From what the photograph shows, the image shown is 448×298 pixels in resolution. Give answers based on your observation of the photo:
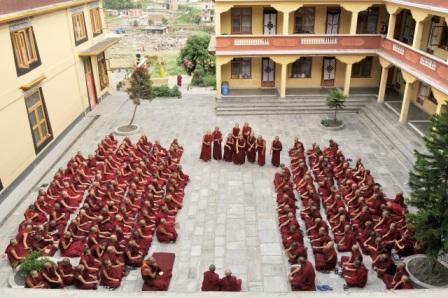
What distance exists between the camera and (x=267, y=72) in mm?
23875

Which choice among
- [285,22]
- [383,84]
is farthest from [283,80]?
[383,84]

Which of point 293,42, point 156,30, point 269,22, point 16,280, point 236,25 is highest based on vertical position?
point 269,22

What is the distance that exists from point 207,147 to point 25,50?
320 inches

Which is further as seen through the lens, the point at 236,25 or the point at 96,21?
the point at 96,21

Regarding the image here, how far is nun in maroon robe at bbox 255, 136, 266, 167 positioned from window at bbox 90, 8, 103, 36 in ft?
46.3

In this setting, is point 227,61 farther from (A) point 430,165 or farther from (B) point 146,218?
(A) point 430,165

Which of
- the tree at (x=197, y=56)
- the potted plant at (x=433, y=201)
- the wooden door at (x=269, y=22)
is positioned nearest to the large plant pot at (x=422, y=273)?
the potted plant at (x=433, y=201)

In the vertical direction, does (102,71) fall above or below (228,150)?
above

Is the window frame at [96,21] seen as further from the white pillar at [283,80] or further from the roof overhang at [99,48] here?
the white pillar at [283,80]

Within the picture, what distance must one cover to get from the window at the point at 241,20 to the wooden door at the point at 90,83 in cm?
855

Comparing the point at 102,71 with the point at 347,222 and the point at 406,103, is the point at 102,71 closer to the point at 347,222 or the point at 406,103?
the point at 406,103

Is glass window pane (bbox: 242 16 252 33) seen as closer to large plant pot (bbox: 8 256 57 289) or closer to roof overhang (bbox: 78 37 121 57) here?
roof overhang (bbox: 78 37 121 57)

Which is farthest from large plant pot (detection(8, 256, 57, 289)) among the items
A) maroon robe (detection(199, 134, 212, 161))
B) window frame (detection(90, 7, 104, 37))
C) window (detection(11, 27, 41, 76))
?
window frame (detection(90, 7, 104, 37))

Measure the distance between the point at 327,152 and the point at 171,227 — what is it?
7.36 m
